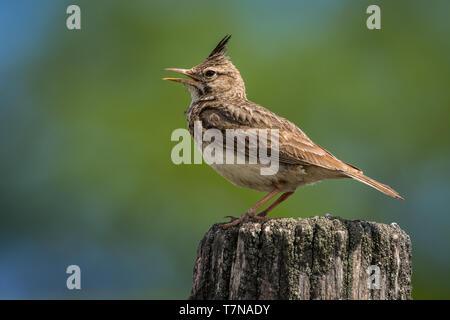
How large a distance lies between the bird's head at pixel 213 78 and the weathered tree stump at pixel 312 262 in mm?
3968

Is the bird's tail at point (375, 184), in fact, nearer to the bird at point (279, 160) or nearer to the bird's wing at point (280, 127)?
the bird at point (279, 160)

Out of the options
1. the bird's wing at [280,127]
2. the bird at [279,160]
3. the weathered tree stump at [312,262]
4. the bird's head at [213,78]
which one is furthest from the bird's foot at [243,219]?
the bird's head at [213,78]

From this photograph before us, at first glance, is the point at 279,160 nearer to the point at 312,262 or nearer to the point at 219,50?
the point at 312,262

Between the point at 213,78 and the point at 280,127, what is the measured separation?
1.98 m

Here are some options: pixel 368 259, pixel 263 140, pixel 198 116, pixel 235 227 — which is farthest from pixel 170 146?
pixel 368 259

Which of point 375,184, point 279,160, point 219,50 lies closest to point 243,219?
point 279,160

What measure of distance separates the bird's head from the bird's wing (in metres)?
0.94

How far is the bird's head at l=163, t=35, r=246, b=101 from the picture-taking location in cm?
912

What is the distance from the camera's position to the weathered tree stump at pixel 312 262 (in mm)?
5141

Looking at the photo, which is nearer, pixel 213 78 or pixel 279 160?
pixel 279 160

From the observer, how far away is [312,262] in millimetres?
5176

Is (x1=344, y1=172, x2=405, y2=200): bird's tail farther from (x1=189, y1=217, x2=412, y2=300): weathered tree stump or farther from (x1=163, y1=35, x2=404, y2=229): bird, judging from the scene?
(x1=189, y1=217, x2=412, y2=300): weathered tree stump

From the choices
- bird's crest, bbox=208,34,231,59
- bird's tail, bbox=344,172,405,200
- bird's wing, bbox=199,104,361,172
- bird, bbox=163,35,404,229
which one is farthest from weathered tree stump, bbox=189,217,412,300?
bird's crest, bbox=208,34,231,59
